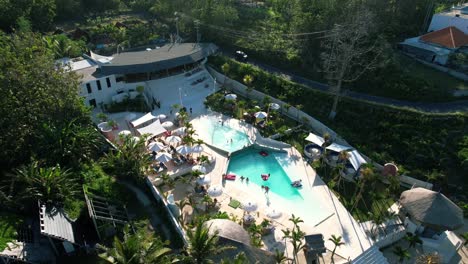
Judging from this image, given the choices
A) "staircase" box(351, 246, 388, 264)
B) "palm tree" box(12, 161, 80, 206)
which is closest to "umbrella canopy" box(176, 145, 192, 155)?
"palm tree" box(12, 161, 80, 206)

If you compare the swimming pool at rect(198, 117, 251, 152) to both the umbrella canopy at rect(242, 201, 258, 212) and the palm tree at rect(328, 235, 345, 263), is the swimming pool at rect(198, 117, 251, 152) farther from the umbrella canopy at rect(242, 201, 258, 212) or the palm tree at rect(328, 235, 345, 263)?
the palm tree at rect(328, 235, 345, 263)

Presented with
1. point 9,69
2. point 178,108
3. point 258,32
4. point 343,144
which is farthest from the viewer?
point 258,32

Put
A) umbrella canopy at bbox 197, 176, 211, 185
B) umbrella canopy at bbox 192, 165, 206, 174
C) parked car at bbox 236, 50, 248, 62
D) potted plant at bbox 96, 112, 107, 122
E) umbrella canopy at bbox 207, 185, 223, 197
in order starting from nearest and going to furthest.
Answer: umbrella canopy at bbox 207, 185, 223, 197
umbrella canopy at bbox 197, 176, 211, 185
umbrella canopy at bbox 192, 165, 206, 174
potted plant at bbox 96, 112, 107, 122
parked car at bbox 236, 50, 248, 62

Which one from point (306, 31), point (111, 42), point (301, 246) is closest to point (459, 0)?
point (306, 31)

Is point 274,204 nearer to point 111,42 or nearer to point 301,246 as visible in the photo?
point 301,246

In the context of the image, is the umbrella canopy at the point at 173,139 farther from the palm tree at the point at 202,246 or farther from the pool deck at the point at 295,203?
the palm tree at the point at 202,246

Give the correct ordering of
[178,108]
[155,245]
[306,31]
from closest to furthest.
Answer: [155,245]
[178,108]
[306,31]

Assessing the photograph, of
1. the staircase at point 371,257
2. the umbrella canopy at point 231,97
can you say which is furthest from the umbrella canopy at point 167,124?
the staircase at point 371,257
